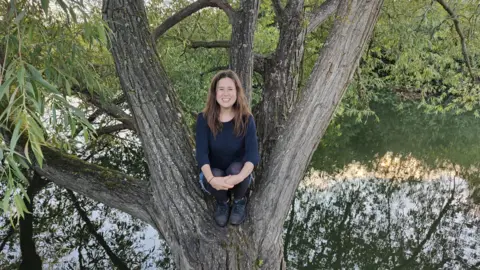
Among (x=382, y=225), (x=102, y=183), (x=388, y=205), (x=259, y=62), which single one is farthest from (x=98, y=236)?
(x=388, y=205)

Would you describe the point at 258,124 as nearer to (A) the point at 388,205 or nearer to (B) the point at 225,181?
(B) the point at 225,181

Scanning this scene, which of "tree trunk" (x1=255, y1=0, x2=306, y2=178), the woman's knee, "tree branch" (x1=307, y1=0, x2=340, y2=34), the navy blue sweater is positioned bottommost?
the woman's knee

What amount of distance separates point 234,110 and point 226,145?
0.59 feet

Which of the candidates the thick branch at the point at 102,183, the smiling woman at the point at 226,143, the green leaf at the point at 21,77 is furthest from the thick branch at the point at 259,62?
Answer: the green leaf at the point at 21,77

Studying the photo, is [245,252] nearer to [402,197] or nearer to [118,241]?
[118,241]

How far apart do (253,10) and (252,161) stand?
1.17 metres

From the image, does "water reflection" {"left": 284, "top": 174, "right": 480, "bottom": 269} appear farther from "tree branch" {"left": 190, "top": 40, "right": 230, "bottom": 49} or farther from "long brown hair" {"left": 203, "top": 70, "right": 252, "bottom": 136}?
"long brown hair" {"left": 203, "top": 70, "right": 252, "bottom": 136}

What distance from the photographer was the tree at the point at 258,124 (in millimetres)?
1924

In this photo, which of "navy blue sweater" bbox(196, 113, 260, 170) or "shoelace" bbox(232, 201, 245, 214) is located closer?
"navy blue sweater" bbox(196, 113, 260, 170)

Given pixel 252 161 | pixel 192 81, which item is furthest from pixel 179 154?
pixel 192 81

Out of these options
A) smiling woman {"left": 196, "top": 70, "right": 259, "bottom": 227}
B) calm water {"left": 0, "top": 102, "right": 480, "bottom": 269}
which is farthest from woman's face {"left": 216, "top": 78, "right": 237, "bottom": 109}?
calm water {"left": 0, "top": 102, "right": 480, "bottom": 269}

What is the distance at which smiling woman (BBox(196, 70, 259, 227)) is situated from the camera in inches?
72.5

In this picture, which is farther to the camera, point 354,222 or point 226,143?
point 354,222

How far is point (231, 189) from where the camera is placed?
6.51 ft
